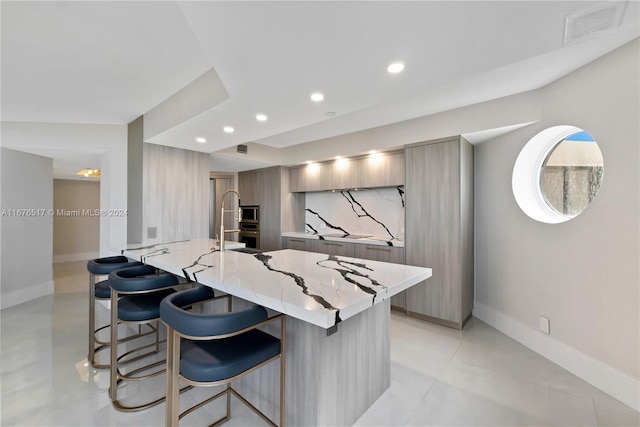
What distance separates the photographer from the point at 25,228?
13.0 ft

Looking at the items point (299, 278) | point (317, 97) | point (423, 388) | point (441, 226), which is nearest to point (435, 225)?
point (441, 226)

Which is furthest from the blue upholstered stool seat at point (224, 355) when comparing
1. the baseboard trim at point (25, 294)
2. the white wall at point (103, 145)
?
the baseboard trim at point (25, 294)

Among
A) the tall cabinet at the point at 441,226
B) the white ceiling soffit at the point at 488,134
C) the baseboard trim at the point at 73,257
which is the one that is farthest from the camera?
the baseboard trim at the point at 73,257

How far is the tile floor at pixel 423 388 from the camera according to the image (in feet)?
5.68

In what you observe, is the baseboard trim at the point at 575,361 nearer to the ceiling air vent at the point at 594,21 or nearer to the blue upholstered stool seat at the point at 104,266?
the ceiling air vent at the point at 594,21

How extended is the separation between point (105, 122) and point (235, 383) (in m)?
3.75

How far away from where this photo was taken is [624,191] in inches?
74.6

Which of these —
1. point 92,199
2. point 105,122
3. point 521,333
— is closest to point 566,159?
point 521,333

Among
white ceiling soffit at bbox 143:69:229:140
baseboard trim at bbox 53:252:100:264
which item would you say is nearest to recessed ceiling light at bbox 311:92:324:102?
white ceiling soffit at bbox 143:69:229:140

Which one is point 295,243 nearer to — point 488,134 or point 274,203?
point 274,203

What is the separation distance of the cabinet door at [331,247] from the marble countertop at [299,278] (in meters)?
1.59

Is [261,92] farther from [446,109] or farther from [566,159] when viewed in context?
[566,159]

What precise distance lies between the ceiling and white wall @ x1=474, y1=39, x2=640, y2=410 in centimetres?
28

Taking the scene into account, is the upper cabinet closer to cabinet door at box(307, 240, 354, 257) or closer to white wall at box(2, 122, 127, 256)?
cabinet door at box(307, 240, 354, 257)
